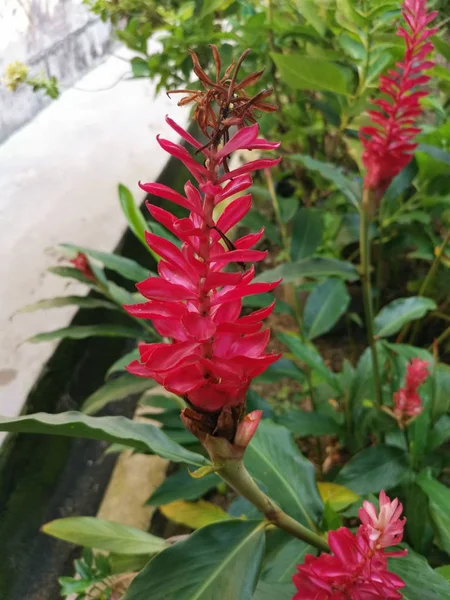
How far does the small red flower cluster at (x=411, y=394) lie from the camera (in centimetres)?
60

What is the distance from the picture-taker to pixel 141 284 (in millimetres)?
266

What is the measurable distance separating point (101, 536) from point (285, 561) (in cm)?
21

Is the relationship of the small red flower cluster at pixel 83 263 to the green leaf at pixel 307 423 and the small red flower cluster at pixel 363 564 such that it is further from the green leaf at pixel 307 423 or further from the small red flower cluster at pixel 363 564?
the small red flower cluster at pixel 363 564

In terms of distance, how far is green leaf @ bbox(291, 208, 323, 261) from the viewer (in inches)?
38.0

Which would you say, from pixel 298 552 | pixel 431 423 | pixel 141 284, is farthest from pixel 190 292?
pixel 431 423

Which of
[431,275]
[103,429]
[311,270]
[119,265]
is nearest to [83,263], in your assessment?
[119,265]

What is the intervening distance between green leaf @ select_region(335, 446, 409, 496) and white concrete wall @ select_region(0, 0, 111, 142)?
1.03 metres

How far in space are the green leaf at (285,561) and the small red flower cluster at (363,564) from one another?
199 mm

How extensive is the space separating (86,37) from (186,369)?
146 centimetres

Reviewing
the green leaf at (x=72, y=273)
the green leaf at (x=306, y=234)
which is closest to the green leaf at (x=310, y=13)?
the green leaf at (x=306, y=234)

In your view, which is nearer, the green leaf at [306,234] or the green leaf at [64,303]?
the green leaf at [64,303]

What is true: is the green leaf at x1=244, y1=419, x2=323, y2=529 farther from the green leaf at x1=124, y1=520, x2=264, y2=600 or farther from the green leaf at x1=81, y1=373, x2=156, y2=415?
the green leaf at x1=81, y1=373, x2=156, y2=415

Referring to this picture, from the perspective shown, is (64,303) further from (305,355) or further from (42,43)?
(42,43)

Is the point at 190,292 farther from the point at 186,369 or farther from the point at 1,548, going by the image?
the point at 1,548
